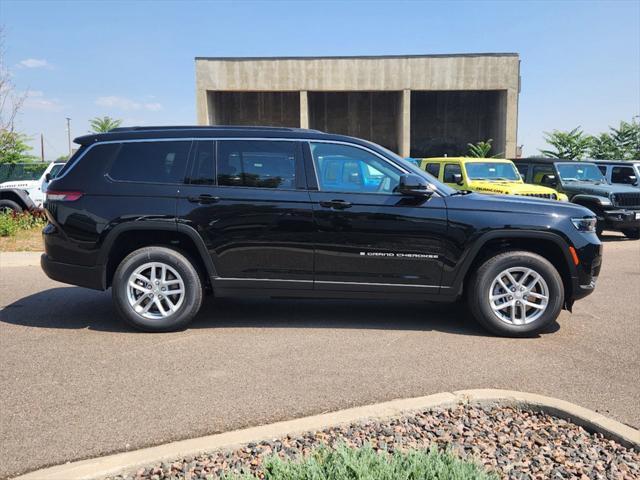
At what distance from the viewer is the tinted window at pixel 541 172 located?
14343mm

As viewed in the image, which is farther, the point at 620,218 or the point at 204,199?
the point at 620,218

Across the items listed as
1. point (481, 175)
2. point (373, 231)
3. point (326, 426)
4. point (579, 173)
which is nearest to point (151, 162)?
point (373, 231)

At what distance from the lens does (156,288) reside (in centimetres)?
535

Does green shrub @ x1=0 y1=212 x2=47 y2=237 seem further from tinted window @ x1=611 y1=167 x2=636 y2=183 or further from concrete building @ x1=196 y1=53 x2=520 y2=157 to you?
concrete building @ x1=196 y1=53 x2=520 y2=157

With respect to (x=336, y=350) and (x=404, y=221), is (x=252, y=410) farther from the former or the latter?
(x=404, y=221)

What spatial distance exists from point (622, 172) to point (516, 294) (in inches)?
478

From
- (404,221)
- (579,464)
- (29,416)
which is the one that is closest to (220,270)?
(404,221)

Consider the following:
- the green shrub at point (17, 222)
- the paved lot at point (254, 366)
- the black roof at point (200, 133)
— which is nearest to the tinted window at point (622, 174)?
the paved lot at point (254, 366)

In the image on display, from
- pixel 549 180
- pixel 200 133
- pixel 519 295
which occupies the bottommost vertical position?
pixel 519 295

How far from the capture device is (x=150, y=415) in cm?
354

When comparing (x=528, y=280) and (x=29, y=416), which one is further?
(x=528, y=280)

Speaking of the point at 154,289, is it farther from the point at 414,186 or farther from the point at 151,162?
the point at 414,186

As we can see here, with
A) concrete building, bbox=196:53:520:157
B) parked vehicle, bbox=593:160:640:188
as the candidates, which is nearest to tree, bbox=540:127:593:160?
concrete building, bbox=196:53:520:157

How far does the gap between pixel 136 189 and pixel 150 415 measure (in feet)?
8.23
